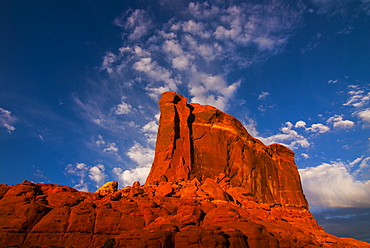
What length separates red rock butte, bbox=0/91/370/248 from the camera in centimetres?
2969

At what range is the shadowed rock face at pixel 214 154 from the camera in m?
65.4

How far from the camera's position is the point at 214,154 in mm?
72125

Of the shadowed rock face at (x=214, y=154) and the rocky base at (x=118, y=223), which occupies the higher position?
the shadowed rock face at (x=214, y=154)

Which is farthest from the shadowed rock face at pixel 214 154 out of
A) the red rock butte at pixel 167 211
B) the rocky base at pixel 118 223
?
the rocky base at pixel 118 223

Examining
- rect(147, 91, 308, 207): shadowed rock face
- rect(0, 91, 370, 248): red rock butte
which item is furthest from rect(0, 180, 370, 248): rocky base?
rect(147, 91, 308, 207): shadowed rock face

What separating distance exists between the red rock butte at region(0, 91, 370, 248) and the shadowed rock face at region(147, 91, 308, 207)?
0.28 metres

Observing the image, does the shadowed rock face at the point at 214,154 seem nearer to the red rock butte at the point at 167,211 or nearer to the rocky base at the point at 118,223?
the red rock butte at the point at 167,211

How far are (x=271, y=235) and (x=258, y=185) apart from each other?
4114cm

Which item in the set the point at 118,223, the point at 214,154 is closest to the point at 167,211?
the point at 118,223

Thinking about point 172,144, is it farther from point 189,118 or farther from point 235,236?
point 235,236

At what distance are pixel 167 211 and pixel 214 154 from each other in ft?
115

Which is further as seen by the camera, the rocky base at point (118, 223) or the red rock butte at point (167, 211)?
the red rock butte at point (167, 211)

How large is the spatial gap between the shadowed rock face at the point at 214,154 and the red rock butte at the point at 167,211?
280 millimetres

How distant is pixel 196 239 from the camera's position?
29188mm
